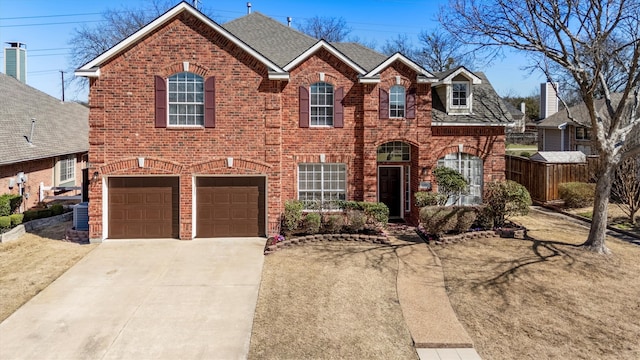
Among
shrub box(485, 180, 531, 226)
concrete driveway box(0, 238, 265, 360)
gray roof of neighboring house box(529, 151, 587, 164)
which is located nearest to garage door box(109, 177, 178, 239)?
concrete driveway box(0, 238, 265, 360)

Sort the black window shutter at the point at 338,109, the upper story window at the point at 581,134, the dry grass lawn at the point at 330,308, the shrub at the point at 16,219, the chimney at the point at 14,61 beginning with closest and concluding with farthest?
the dry grass lawn at the point at 330,308 → the shrub at the point at 16,219 → the black window shutter at the point at 338,109 → the chimney at the point at 14,61 → the upper story window at the point at 581,134

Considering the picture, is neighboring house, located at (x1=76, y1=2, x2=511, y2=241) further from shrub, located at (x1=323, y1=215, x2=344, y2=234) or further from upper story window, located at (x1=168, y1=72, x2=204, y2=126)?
shrub, located at (x1=323, y1=215, x2=344, y2=234)

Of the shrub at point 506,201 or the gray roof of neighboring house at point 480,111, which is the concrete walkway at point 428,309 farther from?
the gray roof of neighboring house at point 480,111

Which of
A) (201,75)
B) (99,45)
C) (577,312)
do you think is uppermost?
(99,45)

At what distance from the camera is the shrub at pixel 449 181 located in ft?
49.4

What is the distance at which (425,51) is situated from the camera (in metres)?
43.7

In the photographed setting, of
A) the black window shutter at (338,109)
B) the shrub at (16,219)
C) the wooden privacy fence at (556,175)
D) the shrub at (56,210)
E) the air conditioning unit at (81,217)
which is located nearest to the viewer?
the air conditioning unit at (81,217)

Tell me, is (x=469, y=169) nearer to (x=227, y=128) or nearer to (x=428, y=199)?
(x=428, y=199)

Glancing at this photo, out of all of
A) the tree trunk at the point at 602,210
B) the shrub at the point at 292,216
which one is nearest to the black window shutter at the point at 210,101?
the shrub at the point at 292,216

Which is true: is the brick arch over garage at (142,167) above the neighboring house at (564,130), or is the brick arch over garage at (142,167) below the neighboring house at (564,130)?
below

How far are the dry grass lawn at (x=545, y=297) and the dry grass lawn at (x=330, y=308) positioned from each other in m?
1.54

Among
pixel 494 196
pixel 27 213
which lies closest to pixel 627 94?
pixel 494 196

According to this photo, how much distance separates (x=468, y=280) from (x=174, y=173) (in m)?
9.81

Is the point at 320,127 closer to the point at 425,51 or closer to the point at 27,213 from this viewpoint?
the point at 27,213
